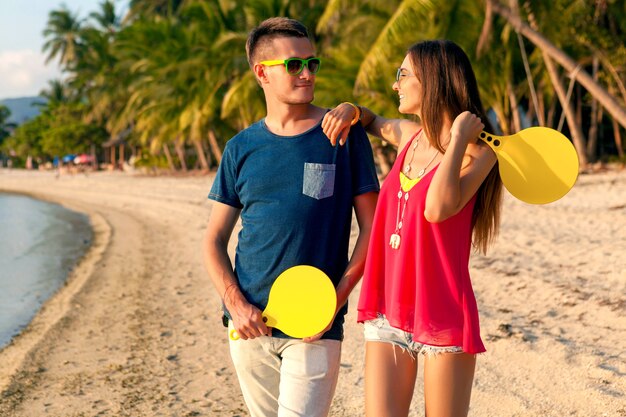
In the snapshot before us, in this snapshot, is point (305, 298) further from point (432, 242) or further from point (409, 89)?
point (409, 89)

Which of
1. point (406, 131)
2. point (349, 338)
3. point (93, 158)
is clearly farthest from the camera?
point (93, 158)

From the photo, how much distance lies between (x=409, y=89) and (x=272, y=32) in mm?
494

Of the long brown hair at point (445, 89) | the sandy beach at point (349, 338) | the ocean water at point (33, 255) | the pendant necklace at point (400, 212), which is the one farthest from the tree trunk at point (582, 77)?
the pendant necklace at point (400, 212)

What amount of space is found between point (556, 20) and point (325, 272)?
15.7m

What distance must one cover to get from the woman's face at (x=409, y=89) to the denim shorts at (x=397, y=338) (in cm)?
64

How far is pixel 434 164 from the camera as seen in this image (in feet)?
6.75

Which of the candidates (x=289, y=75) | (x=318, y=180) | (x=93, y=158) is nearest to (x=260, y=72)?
(x=289, y=75)

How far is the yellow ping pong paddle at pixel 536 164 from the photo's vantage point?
77.4 inches

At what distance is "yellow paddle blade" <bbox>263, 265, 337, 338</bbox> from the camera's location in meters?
2.09

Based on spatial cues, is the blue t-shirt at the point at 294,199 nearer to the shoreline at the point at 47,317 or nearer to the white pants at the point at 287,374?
the white pants at the point at 287,374

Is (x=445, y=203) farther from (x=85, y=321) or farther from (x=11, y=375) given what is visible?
(x=85, y=321)

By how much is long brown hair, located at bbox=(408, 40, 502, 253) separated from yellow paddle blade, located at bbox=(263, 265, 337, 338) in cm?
52

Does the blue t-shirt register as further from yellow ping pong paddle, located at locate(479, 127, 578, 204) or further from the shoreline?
the shoreline

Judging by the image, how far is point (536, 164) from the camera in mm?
1981
